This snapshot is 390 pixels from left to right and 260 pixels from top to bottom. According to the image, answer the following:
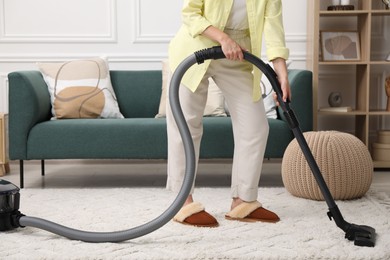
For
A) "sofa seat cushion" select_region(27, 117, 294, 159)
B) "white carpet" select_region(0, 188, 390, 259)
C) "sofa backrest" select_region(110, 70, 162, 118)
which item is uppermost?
"sofa backrest" select_region(110, 70, 162, 118)

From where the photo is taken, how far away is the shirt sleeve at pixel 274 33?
7.65 feet

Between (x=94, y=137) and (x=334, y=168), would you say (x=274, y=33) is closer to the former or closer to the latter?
(x=334, y=168)

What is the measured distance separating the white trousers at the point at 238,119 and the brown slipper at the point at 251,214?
0.05m

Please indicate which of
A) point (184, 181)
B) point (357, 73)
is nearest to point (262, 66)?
point (184, 181)

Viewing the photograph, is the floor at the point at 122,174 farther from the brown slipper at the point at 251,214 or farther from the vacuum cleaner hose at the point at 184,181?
the vacuum cleaner hose at the point at 184,181

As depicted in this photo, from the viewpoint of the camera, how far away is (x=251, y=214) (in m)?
2.52

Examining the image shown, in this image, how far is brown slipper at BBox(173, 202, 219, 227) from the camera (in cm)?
243

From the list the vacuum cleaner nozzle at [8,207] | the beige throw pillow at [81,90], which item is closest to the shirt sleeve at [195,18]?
the vacuum cleaner nozzle at [8,207]

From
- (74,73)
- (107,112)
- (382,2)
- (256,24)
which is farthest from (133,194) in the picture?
(382,2)

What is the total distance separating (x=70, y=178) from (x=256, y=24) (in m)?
2.00

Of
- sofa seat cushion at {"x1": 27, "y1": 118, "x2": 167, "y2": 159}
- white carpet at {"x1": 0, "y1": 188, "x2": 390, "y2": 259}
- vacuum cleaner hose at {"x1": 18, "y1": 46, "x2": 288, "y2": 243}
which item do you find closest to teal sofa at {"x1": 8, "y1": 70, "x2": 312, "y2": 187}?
sofa seat cushion at {"x1": 27, "y1": 118, "x2": 167, "y2": 159}

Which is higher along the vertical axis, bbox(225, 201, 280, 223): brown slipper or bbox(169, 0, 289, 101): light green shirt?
bbox(169, 0, 289, 101): light green shirt

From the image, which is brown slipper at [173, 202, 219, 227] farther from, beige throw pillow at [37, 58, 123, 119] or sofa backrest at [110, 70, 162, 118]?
sofa backrest at [110, 70, 162, 118]

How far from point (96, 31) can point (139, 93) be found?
771 millimetres
